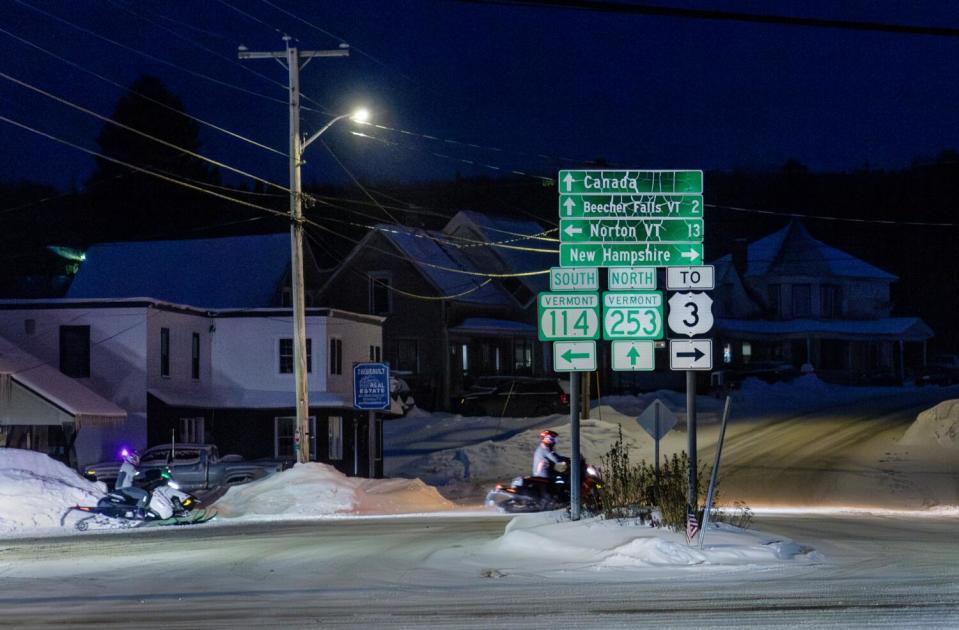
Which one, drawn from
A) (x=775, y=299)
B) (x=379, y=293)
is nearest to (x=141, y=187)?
(x=379, y=293)

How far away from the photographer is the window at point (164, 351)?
44.7 m

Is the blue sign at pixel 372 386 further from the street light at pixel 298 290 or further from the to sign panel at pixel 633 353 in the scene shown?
the to sign panel at pixel 633 353

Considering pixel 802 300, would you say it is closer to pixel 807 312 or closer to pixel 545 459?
pixel 807 312

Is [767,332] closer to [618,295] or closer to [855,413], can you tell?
[855,413]

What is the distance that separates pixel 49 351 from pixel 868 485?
27144 mm

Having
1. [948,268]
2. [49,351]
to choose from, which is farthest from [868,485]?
[948,268]

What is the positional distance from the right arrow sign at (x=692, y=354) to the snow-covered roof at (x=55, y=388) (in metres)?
24.3

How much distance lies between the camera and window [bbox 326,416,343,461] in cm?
4856

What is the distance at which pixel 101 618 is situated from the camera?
518 inches

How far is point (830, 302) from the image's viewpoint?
78500mm

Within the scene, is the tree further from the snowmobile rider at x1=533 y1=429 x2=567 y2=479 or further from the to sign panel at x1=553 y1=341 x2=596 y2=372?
the to sign panel at x1=553 y1=341 x2=596 y2=372

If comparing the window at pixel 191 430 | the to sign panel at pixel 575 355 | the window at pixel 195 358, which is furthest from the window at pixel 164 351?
the to sign panel at pixel 575 355

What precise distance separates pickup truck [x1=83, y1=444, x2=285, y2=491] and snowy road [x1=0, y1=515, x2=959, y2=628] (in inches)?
475

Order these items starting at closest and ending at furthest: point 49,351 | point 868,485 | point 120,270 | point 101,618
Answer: point 101,618
point 868,485
point 49,351
point 120,270
